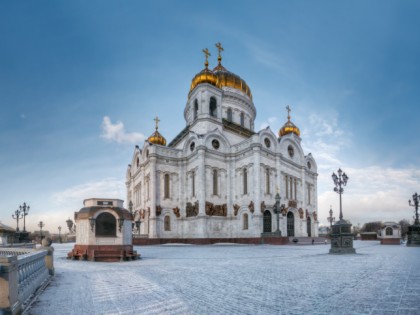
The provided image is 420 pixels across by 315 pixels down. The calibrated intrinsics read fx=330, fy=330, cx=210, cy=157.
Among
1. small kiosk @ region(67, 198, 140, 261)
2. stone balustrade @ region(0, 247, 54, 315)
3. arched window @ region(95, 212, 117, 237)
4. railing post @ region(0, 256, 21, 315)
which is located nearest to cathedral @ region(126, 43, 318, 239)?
small kiosk @ region(67, 198, 140, 261)

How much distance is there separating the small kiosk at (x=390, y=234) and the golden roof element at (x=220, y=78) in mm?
27271

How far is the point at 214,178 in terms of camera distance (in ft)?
134

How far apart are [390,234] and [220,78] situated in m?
30.9

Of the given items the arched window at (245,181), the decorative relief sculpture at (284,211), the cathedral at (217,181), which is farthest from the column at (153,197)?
the decorative relief sculpture at (284,211)

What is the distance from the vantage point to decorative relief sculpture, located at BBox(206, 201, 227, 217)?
38.8 meters

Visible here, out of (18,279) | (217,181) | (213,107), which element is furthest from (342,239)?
(213,107)

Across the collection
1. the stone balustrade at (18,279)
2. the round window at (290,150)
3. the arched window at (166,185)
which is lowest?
the stone balustrade at (18,279)

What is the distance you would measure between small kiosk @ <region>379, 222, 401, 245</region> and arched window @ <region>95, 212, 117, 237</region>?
30.7m

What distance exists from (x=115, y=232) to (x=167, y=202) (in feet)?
78.4

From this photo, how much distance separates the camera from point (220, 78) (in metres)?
50.1

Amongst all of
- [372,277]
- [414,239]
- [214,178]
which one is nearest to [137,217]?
[214,178]

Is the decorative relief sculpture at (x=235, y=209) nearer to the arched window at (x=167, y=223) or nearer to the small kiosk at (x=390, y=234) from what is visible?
the arched window at (x=167, y=223)

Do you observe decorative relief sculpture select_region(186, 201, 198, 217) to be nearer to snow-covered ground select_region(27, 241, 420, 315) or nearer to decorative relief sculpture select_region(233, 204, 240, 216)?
decorative relief sculpture select_region(233, 204, 240, 216)

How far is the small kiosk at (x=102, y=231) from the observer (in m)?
16.5
